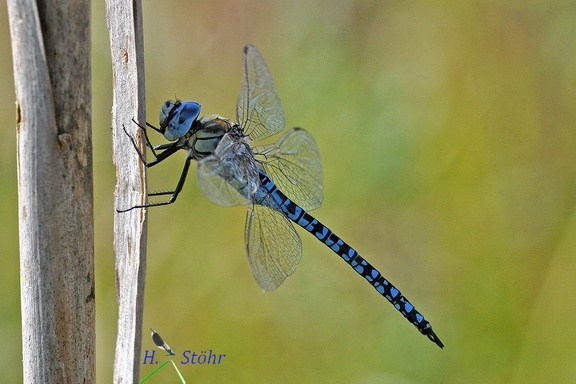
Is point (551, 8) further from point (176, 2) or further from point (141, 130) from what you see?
point (141, 130)

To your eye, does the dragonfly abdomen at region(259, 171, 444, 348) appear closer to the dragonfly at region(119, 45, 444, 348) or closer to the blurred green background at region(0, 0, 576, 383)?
the dragonfly at region(119, 45, 444, 348)

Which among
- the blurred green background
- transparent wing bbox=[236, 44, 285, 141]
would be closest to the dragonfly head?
transparent wing bbox=[236, 44, 285, 141]

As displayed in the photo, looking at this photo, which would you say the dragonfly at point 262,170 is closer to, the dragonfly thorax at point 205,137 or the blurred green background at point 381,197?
the dragonfly thorax at point 205,137

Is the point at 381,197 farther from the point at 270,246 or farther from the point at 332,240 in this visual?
the point at 270,246

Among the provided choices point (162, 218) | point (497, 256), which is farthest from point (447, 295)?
point (162, 218)

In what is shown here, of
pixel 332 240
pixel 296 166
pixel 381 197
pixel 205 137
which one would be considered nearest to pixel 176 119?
pixel 205 137

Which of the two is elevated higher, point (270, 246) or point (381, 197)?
point (381, 197)
